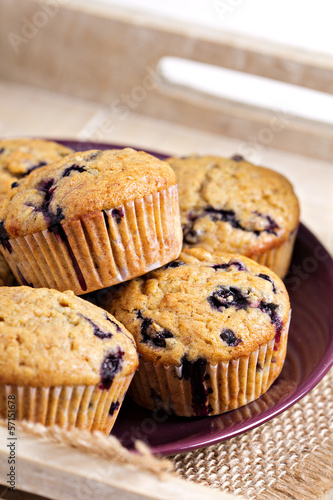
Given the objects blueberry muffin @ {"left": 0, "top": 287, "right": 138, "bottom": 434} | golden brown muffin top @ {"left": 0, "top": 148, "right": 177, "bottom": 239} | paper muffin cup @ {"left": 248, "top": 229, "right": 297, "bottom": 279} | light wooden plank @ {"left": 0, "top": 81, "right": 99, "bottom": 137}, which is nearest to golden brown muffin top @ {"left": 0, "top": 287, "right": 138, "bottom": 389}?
blueberry muffin @ {"left": 0, "top": 287, "right": 138, "bottom": 434}

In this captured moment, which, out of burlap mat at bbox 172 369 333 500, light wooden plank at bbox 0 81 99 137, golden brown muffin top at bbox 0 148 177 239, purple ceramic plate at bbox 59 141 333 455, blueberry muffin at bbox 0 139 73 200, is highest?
golden brown muffin top at bbox 0 148 177 239

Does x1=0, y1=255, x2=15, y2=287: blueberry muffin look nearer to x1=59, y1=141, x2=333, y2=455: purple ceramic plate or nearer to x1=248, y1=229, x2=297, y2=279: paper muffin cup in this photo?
x1=59, y1=141, x2=333, y2=455: purple ceramic plate

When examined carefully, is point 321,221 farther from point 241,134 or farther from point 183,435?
point 183,435

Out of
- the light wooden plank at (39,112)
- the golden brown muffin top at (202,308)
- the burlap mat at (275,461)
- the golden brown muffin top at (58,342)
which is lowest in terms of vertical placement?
the light wooden plank at (39,112)

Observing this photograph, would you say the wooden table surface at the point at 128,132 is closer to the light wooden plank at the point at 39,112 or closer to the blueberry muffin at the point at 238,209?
the light wooden plank at the point at 39,112

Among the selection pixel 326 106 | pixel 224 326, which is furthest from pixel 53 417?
pixel 326 106

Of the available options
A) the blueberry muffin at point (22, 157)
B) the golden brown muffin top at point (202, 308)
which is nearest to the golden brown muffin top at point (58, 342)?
the golden brown muffin top at point (202, 308)
